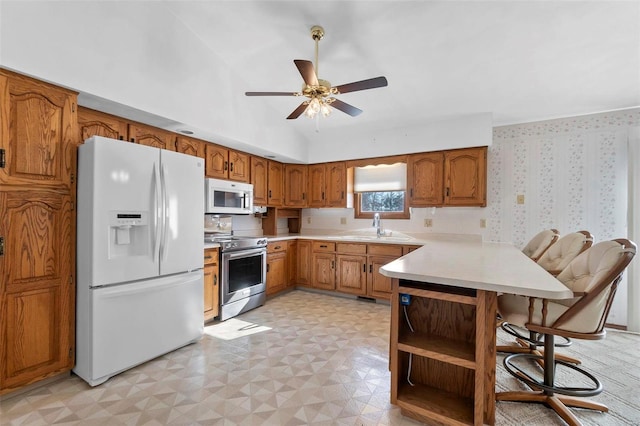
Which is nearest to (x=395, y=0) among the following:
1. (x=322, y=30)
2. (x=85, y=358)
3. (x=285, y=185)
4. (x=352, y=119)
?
(x=322, y=30)

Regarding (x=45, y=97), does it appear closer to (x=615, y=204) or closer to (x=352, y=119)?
(x=352, y=119)

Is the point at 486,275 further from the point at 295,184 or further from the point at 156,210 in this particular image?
the point at 295,184

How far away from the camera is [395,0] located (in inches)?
87.4

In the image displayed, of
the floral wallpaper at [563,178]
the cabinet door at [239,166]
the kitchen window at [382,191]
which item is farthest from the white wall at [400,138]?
the cabinet door at [239,166]

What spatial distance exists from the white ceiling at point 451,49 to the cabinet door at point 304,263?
227cm

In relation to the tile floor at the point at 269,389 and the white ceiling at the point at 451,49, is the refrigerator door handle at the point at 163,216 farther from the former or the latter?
the white ceiling at the point at 451,49

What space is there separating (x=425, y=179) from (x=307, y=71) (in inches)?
98.5

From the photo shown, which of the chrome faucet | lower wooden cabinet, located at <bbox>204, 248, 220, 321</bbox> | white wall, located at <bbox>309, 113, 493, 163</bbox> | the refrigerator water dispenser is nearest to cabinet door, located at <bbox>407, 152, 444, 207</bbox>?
white wall, located at <bbox>309, 113, 493, 163</bbox>

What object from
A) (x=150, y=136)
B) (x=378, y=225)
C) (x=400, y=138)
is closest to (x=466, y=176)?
(x=400, y=138)

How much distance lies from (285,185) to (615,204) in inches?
169

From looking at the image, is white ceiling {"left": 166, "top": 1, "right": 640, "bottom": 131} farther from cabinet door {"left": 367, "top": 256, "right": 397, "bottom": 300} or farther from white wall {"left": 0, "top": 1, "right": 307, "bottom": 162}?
cabinet door {"left": 367, "top": 256, "right": 397, "bottom": 300}

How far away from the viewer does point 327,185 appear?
4785 mm

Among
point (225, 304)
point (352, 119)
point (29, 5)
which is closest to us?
point (29, 5)

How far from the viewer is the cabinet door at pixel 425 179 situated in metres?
3.88
